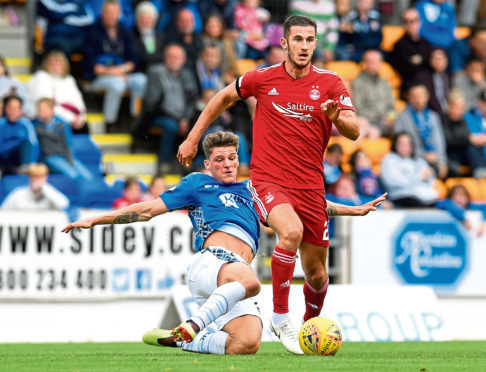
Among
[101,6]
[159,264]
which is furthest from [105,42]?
[159,264]

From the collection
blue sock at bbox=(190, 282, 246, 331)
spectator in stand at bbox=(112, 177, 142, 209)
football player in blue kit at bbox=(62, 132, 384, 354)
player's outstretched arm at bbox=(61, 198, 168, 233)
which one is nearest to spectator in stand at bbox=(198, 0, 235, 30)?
spectator in stand at bbox=(112, 177, 142, 209)

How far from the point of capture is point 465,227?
48.3ft

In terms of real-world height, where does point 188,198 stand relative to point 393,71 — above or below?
below

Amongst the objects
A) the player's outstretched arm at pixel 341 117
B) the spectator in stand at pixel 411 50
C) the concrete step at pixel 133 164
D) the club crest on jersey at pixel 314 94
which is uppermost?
the spectator in stand at pixel 411 50

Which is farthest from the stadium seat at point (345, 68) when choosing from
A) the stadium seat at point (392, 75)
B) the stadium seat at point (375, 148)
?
the stadium seat at point (375, 148)

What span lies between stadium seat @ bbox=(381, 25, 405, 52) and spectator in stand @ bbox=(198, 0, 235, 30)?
2.88 metres

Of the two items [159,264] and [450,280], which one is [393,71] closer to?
[450,280]

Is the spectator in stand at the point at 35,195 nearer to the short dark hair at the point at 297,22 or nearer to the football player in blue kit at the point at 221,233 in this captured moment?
the football player in blue kit at the point at 221,233

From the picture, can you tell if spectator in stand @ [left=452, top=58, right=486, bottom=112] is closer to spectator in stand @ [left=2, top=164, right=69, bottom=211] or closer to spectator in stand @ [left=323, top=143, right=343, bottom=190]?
spectator in stand @ [left=323, top=143, right=343, bottom=190]

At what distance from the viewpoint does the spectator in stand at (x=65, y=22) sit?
16484 mm

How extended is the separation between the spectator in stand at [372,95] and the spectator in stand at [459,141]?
90 centimetres

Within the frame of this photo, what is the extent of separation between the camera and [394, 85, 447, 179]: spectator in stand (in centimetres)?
1744

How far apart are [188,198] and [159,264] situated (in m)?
4.46

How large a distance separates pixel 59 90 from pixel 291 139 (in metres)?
7.36
